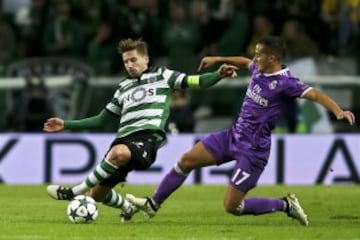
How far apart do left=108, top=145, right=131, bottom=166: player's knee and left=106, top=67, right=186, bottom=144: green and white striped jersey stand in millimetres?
304

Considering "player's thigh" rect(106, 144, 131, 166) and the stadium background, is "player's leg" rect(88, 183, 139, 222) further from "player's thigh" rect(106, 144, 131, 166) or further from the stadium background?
the stadium background

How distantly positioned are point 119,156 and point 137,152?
0.18 meters

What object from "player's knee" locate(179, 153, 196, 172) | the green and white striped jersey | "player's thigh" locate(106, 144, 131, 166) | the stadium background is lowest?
the stadium background

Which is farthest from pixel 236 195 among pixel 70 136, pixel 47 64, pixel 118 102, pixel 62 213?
pixel 47 64

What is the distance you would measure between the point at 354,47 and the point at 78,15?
4839mm

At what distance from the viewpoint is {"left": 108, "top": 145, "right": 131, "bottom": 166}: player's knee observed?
11805 millimetres

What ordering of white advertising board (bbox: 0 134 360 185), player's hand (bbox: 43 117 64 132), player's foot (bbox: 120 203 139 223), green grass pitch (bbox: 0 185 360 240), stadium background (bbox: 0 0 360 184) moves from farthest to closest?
stadium background (bbox: 0 0 360 184)
white advertising board (bbox: 0 134 360 185)
player's foot (bbox: 120 203 139 223)
player's hand (bbox: 43 117 64 132)
green grass pitch (bbox: 0 185 360 240)

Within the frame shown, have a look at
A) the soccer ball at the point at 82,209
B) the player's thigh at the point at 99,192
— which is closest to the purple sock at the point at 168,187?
the player's thigh at the point at 99,192

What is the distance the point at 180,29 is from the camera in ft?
69.9

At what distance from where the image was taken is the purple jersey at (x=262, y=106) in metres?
11.9

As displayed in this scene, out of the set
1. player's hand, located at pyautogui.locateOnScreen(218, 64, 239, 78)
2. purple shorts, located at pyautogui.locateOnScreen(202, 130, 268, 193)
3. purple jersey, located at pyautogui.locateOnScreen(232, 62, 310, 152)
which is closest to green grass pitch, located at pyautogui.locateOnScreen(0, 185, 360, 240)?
purple shorts, located at pyautogui.locateOnScreen(202, 130, 268, 193)

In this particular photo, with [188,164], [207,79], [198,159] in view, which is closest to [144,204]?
[188,164]

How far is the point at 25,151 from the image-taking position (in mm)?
19719

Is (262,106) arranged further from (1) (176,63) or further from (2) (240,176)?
(1) (176,63)
